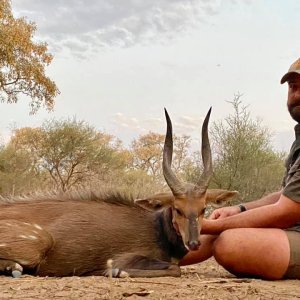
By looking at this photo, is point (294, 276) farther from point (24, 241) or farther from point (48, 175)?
point (48, 175)

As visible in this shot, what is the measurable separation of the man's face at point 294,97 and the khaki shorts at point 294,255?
0.97m

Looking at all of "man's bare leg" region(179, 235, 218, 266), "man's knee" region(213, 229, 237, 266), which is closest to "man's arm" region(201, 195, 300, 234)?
"man's knee" region(213, 229, 237, 266)

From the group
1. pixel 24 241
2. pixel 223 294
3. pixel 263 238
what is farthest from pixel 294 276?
pixel 24 241

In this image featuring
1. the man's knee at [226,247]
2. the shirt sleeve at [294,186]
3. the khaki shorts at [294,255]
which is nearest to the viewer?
the shirt sleeve at [294,186]

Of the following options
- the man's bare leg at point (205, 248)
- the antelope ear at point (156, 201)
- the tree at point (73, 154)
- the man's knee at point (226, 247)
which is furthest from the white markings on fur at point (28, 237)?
the tree at point (73, 154)

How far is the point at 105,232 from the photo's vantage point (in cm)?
561

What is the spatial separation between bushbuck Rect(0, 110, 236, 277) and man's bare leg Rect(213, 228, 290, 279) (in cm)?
39

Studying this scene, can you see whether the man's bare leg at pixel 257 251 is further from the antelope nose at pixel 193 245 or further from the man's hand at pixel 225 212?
the man's hand at pixel 225 212

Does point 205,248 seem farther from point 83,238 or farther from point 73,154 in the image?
point 73,154

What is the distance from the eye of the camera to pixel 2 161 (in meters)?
24.8

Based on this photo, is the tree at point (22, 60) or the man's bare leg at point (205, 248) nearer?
the man's bare leg at point (205, 248)

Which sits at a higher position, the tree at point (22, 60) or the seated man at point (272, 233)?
Result: the tree at point (22, 60)

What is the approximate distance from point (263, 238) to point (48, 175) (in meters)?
19.7

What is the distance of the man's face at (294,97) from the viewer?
5.12 m
